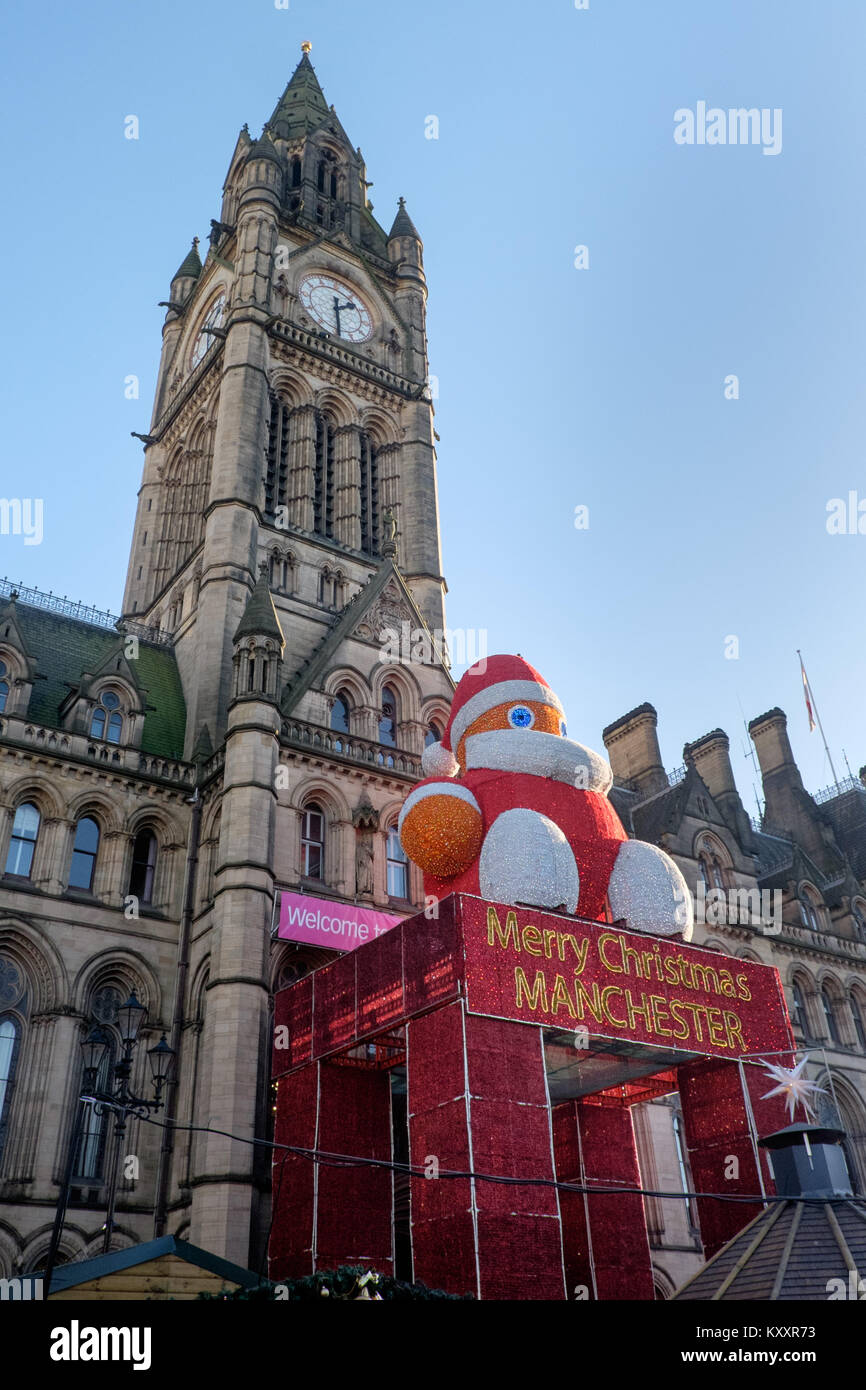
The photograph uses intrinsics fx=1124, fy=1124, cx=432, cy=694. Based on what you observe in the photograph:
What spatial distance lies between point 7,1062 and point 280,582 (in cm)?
1603

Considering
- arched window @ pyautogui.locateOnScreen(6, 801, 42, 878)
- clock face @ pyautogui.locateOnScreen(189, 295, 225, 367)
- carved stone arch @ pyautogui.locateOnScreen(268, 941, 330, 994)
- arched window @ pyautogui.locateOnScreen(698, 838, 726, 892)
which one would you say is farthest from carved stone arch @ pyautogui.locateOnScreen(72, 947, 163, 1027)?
clock face @ pyautogui.locateOnScreen(189, 295, 225, 367)

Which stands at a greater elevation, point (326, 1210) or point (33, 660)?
point (33, 660)

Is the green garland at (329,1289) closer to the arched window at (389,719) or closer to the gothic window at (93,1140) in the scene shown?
the gothic window at (93,1140)

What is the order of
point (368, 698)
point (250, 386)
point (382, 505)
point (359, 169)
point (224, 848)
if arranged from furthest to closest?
point (359, 169)
point (382, 505)
point (250, 386)
point (368, 698)
point (224, 848)

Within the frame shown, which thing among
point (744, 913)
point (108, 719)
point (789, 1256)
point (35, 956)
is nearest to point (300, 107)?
point (108, 719)

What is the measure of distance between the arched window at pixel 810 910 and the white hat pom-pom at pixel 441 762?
20.6 metres

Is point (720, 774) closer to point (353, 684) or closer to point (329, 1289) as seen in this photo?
point (353, 684)

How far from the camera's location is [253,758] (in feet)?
81.6

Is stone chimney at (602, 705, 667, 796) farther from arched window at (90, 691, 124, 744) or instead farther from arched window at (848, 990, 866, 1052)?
arched window at (90, 691, 124, 744)

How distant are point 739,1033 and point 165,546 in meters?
27.6

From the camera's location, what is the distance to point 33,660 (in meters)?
27.9
